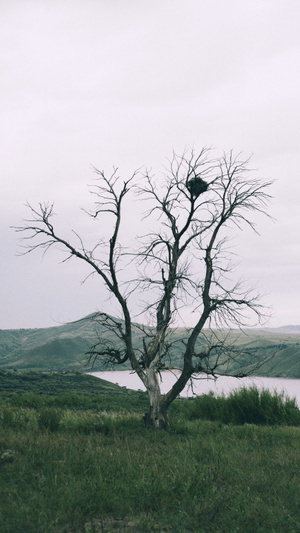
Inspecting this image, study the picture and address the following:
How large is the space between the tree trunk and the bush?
10.8 feet

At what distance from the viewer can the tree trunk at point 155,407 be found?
38.4 feet

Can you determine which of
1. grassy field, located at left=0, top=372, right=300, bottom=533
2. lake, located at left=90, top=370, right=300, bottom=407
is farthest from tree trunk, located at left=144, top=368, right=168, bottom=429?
grassy field, located at left=0, top=372, right=300, bottom=533

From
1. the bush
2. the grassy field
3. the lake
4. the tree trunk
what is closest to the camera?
the grassy field

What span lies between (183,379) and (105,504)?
7475mm

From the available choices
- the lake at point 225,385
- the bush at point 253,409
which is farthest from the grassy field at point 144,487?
the bush at point 253,409

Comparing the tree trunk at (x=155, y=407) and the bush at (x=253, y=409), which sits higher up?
the tree trunk at (x=155, y=407)

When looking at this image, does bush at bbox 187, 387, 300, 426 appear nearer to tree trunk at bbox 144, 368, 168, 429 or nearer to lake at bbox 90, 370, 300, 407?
lake at bbox 90, 370, 300, 407

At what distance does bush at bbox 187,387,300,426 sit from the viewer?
14.1m

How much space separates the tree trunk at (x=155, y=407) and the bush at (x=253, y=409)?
130 inches

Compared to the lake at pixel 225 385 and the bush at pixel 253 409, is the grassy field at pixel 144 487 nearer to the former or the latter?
the lake at pixel 225 385

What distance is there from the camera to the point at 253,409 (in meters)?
14.5

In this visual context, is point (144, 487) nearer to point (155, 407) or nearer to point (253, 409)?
point (155, 407)

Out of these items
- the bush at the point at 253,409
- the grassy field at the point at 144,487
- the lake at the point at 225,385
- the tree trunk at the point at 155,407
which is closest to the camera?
the grassy field at the point at 144,487

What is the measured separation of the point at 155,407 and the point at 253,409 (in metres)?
4.54
